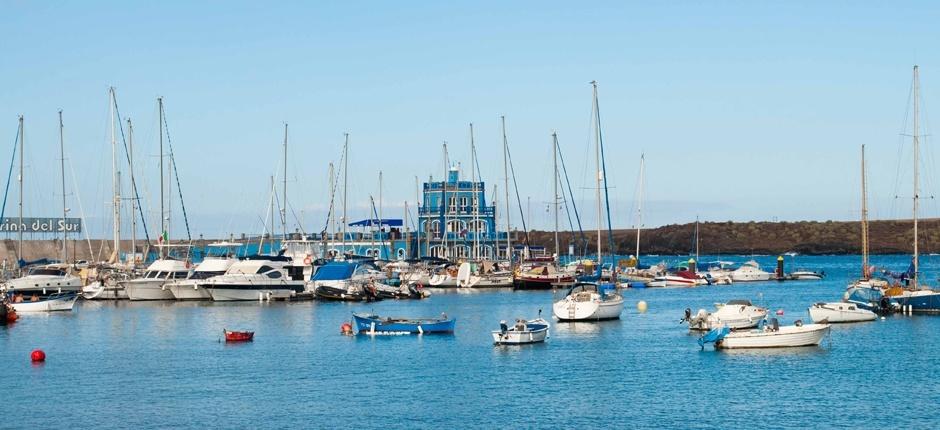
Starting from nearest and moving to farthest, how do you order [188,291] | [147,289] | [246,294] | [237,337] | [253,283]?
1. [237,337]
2. [253,283]
3. [246,294]
4. [147,289]
5. [188,291]

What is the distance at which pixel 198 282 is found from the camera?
89875 mm

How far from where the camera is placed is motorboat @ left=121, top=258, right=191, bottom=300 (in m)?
90.4

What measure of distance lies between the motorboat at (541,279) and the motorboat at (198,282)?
88.7 feet

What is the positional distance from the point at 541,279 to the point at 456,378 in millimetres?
59241

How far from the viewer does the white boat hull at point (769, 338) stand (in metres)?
56.0

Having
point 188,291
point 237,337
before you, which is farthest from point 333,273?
point 237,337

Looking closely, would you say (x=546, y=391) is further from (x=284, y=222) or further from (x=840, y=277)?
(x=840, y=277)

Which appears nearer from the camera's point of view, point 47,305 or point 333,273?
point 47,305

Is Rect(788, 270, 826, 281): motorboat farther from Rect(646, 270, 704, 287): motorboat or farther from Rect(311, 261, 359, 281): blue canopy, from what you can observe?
Rect(311, 261, 359, 281): blue canopy

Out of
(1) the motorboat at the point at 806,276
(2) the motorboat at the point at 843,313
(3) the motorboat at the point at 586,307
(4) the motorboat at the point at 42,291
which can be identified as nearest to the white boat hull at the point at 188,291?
(4) the motorboat at the point at 42,291

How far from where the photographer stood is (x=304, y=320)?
7544cm

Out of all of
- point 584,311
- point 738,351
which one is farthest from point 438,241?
point 738,351

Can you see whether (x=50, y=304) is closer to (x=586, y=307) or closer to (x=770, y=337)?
(x=586, y=307)

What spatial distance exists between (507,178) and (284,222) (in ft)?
69.9
